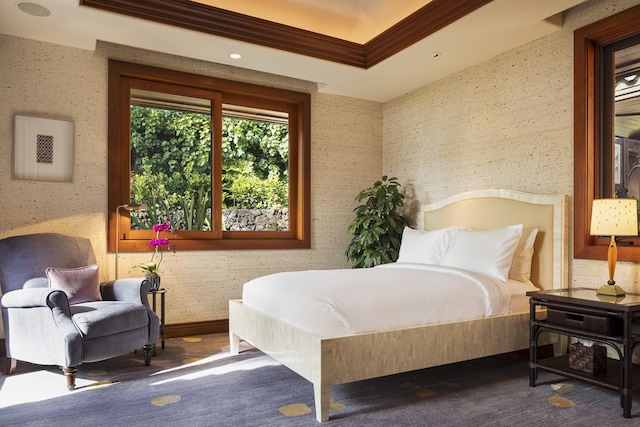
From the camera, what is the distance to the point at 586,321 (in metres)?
2.66

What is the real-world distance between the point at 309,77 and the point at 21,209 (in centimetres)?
274

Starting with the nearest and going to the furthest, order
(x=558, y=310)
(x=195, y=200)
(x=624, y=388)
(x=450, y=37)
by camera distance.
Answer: (x=624, y=388) → (x=558, y=310) → (x=450, y=37) → (x=195, y=200)

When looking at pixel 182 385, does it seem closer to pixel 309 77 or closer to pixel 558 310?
pixel 558 310

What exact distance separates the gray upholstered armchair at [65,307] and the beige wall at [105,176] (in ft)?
1.20

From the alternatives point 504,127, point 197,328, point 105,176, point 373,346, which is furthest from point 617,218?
point 105,176

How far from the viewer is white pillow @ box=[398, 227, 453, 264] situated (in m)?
3.88

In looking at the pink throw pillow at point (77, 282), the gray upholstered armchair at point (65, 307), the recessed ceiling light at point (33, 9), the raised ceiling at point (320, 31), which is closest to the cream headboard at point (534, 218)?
the raised ceiling at point (320, 31)

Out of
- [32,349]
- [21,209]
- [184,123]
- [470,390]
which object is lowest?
[470,390]

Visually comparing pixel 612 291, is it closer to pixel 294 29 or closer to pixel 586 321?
pixel 586 321

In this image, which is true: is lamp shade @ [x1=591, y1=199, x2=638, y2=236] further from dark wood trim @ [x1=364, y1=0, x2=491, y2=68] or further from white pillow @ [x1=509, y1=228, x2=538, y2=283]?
dark wood trim @ [x1=364, y1=0, x2=491, y2=68]

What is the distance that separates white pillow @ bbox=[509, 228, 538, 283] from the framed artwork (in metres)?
3.57

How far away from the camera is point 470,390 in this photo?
2.83 meters

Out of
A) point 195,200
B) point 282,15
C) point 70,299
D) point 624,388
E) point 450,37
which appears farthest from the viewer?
point 195,200

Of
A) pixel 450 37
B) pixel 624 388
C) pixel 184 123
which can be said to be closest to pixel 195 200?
pixel 184 123
